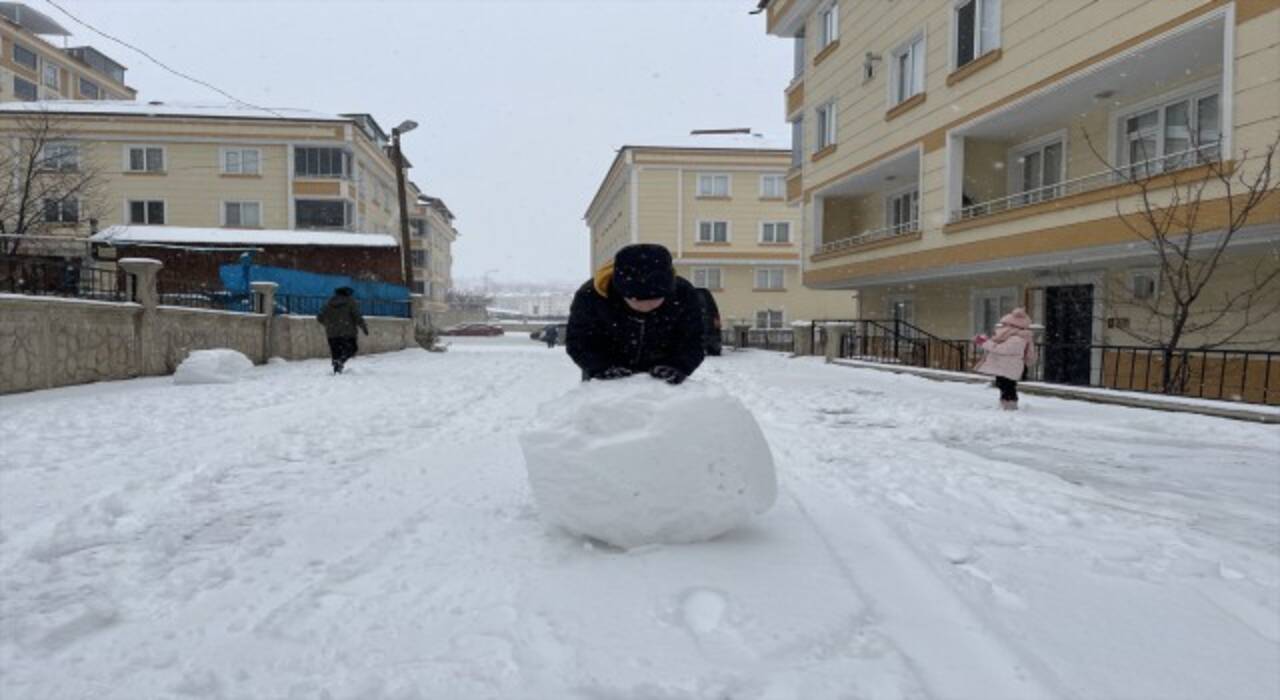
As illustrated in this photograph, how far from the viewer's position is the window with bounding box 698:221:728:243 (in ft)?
149

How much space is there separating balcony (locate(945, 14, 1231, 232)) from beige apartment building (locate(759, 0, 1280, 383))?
1.5 inches

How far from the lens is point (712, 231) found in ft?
149

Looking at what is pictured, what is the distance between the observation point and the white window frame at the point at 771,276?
4566 cm

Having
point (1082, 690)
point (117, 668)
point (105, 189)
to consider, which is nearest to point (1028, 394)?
point (1082, 690)

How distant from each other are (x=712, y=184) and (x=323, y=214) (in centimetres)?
2225

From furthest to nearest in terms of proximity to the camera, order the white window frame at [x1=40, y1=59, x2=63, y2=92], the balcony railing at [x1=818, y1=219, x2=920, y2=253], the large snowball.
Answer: the white window frame at [x1=40, y1=59, x2=63, y2=92] → the balcony railing at [x1=818, y1=219, x2=920, y2=253] → the large snowball

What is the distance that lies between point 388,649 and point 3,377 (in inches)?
359

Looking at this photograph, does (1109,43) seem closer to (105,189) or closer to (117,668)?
(117,668)

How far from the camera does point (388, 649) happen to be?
96.8 inches

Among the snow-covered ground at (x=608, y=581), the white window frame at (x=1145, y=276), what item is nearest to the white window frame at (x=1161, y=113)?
the white window frame at (x=1145, y=276)

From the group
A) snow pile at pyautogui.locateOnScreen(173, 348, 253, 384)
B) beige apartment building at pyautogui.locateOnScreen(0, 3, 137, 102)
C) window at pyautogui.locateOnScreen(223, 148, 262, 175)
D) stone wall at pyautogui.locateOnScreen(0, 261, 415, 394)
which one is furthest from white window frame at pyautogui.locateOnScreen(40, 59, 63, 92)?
snow pile at pyautogui.locateOnScreen(173, 348, 253, 384)

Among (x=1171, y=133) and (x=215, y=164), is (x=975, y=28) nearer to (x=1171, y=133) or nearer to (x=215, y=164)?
(x=1171, y=133)

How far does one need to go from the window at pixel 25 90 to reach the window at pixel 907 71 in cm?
6050

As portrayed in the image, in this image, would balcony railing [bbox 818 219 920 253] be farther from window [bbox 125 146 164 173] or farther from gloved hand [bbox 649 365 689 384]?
window [bbox 125 146 164 173]
